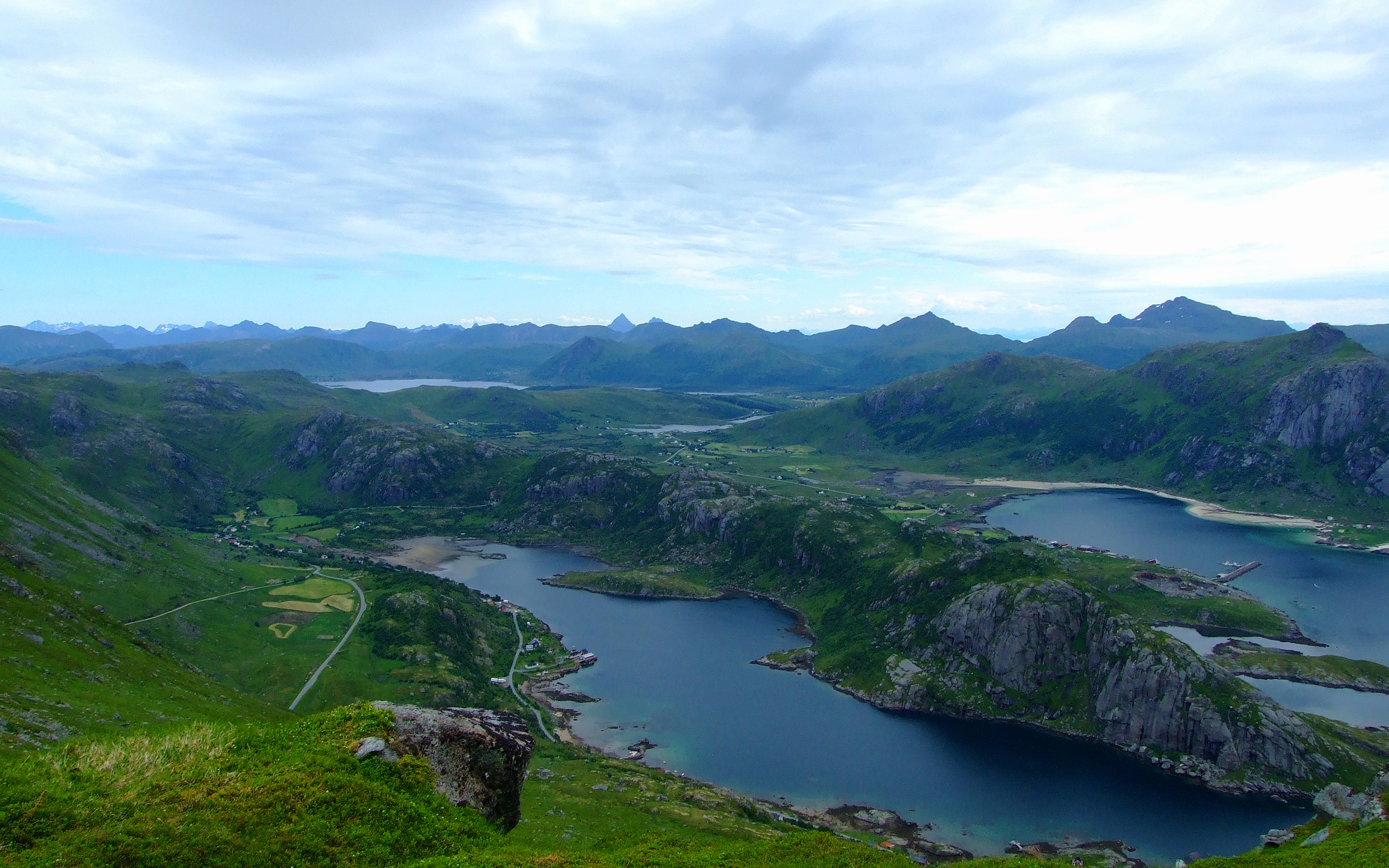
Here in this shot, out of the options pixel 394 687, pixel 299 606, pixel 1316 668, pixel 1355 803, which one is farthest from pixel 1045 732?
pixel 299 606

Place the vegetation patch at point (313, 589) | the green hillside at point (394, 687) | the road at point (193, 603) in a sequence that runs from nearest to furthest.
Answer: the green hillside at point (394, 687) < the road at point (193, 603) < the vegetation patch at point (313, 589)

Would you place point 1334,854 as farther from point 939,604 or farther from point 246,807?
point 939,604

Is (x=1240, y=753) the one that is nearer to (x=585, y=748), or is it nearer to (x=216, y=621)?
(x=585, y=748)

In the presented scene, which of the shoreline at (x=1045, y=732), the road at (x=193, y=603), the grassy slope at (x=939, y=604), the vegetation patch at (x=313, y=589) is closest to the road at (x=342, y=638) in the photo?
the vegetation patch at (x=313, y=589)

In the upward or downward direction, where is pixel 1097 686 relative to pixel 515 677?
upward

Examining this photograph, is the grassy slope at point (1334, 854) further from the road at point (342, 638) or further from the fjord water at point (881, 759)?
the road at point (342, 638)

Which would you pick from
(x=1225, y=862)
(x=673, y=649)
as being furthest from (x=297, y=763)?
(x=673, y=649)
